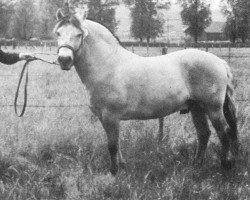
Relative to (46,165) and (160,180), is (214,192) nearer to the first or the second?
(160,180)

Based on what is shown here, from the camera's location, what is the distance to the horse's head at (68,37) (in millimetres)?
4211

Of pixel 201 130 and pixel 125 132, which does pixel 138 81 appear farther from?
pixel 125 132

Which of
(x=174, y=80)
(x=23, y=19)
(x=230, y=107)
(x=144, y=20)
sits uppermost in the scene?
(x=23, y=19)

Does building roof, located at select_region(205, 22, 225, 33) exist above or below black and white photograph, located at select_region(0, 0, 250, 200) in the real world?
above

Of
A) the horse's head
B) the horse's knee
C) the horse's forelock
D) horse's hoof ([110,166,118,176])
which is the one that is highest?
the horse's forelock

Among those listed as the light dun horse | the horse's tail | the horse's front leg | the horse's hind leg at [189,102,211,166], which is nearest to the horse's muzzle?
the light dun horse

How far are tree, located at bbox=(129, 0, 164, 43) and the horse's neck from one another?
57889 millimetres

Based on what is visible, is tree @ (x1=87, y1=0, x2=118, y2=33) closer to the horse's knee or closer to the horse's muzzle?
the horse's knee

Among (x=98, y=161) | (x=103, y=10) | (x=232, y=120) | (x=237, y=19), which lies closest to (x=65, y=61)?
(x=98, y=161)

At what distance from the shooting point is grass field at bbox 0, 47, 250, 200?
4.30m

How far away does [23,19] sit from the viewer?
6919 cm

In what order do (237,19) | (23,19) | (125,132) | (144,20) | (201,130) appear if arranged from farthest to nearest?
(23,19) < (144,20) < (237,19) < (125,132) < (201,130)

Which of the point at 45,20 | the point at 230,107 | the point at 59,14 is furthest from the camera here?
the point at 45,20

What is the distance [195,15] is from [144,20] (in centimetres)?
910
